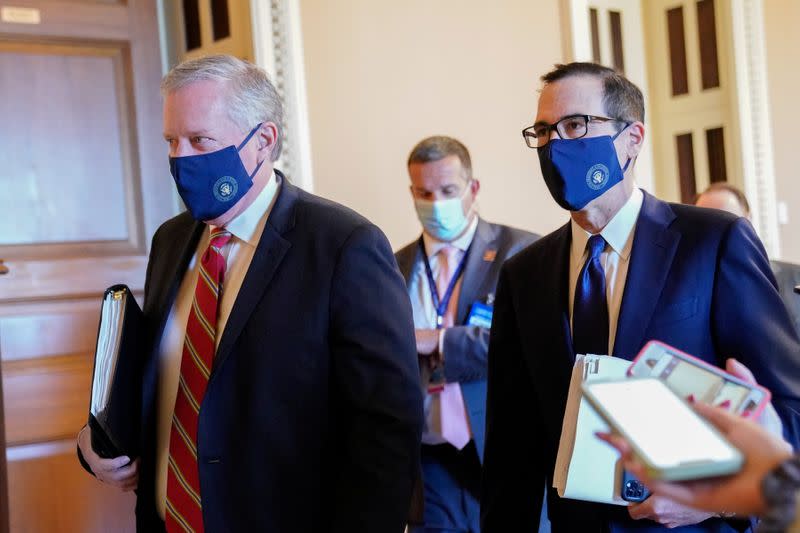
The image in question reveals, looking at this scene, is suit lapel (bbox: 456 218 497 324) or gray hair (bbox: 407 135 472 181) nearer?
suit lapel (bbox: 456 218 497 324)

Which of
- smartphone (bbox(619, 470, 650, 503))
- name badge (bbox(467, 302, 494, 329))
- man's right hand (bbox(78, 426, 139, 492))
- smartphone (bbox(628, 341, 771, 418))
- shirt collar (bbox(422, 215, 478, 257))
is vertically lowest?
smartphone (bbox(619, 470, 650, 503))

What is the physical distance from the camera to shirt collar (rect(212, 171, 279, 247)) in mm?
2049

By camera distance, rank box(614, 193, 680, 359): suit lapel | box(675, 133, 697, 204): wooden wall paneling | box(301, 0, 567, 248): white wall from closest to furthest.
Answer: box(614, 193, 680, 359): suit lapel < box(301, 0, 567, 248): white wall < box(675, 133, 697, 204): wooden wall paneling

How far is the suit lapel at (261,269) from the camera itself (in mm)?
1880

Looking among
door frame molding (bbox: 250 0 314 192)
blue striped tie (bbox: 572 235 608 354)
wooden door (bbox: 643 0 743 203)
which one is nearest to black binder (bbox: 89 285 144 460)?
blue striped tie (bbox: 572 235 608 354)

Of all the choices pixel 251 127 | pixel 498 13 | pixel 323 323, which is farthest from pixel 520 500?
pixel 498 13

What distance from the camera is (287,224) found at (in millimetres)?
1993

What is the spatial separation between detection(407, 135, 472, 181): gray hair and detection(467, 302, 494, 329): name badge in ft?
1.85

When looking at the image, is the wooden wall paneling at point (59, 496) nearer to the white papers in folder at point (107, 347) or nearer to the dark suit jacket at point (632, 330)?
the white papers in folder at point (107, 347)

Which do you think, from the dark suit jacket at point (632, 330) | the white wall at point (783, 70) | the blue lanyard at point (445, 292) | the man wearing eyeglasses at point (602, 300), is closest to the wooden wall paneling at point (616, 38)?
the white wall at point (783, 70)

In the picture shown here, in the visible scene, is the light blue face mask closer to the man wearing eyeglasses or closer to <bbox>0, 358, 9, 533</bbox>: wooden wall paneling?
the man wearing eyeglasses

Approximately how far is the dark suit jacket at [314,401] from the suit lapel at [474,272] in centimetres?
126

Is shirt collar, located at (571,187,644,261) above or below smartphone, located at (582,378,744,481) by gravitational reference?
above

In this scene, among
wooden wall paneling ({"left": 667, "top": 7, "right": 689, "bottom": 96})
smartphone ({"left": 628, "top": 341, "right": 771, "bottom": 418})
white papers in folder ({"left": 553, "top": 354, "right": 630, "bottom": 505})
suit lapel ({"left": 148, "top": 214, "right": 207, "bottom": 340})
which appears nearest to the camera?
smartphone ({"left": 628, "top": 341, "right": 771, "bottom": 418})
